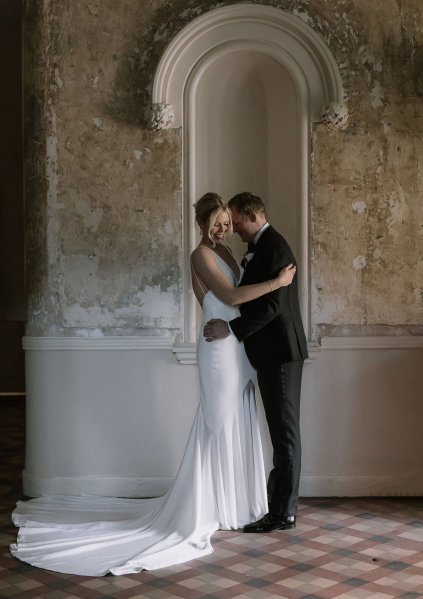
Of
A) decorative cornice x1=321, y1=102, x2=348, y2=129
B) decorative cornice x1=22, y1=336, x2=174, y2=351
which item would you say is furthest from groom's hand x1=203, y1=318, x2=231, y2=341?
decorative cornice x1=321, y1=102, x2=348, y2=129

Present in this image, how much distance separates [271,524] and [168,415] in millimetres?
1119

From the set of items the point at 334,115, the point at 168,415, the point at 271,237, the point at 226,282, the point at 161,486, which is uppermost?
the point at 334,115

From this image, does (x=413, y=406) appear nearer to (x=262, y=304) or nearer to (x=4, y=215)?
(x=262, y=304)

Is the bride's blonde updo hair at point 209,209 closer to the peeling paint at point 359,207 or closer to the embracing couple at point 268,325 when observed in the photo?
the embracing couple at point 268,325

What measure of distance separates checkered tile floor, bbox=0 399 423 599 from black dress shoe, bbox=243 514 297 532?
54mm

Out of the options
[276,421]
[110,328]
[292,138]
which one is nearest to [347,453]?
[276,421]

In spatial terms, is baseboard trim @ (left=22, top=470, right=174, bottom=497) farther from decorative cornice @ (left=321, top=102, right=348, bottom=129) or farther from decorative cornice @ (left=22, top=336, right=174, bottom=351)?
decorative cornice @ (left=321, top=102, right=348, bottom=129)

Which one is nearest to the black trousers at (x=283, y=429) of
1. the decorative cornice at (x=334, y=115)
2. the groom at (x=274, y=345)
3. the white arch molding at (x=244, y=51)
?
the groom at (x=274, y=345)

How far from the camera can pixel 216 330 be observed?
4.62 metres

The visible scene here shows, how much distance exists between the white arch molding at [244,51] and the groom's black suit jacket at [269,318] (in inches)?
28.3

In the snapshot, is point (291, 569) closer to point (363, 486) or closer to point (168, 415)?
point (363, 486)

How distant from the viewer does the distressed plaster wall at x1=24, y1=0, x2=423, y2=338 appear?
5.34 metres

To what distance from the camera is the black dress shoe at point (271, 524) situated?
4605 millimetres

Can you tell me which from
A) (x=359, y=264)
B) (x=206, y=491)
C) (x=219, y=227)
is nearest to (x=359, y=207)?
(x=359, y=264)
